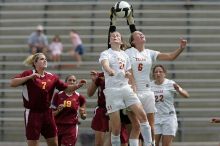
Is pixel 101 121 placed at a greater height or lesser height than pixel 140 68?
lesser

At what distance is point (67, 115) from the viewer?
14.9 metres

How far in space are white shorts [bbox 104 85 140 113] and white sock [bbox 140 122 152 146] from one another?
422 millimetres

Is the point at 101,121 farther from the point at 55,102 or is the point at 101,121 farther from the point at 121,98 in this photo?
the point at 121,98

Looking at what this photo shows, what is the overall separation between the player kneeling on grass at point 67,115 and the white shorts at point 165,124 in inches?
67.7

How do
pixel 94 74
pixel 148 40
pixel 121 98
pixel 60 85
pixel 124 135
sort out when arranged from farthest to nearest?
pixel 148 40 → pixel 124 135 → pixel 94 74 → pixel 60 85 → pixel 121 98

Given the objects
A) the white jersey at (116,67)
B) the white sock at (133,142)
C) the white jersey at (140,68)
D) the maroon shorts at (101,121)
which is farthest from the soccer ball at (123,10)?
the white sock at (133,142)

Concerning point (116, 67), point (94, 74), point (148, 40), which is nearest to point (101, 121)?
point (94, 74)

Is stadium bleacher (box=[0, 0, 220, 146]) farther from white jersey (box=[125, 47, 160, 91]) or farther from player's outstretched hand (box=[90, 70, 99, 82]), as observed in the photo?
white jersey (box=[125, 47, 160, 91])

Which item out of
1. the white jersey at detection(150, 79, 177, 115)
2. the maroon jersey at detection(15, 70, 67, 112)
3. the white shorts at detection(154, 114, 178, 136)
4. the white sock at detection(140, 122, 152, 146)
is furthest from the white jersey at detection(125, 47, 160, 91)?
the white shorts at detection(154, 114, 178, 136)

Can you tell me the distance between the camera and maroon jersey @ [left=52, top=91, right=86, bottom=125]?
1488 centimetres

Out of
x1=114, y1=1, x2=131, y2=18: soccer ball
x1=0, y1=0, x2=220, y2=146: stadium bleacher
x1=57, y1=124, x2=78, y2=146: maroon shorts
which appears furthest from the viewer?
x1=0, y1=0, x2=220, y2=146: stadium bleacher

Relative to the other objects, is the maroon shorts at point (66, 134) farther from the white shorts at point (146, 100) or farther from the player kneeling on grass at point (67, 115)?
the white shorts at point (146, 100)

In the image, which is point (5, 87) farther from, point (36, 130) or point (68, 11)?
point (36, 130)

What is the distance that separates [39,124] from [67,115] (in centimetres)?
164
